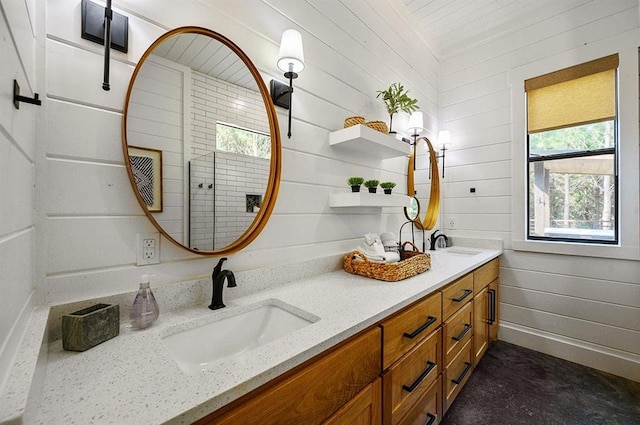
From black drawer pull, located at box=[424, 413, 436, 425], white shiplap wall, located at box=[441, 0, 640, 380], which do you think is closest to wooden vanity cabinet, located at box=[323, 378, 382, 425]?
black drawer pull, located at box=[424, 413, 436, 425]

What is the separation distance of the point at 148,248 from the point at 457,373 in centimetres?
181

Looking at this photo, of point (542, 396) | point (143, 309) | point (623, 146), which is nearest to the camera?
point (143, 309)

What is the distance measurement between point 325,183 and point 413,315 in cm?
86

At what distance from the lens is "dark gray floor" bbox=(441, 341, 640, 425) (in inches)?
63.1

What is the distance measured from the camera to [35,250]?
0.78 metres

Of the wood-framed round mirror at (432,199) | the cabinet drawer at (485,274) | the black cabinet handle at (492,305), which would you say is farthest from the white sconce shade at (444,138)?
the black cabinet handle at (492,305)

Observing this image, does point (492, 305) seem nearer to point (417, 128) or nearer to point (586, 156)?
point (586, 156)

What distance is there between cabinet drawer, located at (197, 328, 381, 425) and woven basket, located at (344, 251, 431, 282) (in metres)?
0.48

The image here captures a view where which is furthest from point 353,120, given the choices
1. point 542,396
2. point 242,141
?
point 542,396

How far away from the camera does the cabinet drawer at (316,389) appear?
62cm

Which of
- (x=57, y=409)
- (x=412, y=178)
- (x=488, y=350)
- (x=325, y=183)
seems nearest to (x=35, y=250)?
(x=57, y=409)

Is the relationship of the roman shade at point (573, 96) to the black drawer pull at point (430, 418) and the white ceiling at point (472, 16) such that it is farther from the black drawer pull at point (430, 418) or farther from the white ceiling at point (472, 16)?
the black drawer pull at point (430, 418)

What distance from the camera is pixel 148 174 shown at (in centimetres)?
97

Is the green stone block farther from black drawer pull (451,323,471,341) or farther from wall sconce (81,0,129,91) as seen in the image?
black drawer pull (451,323,471,341)
